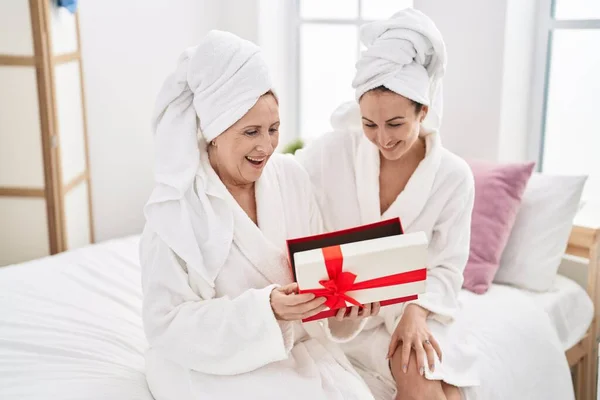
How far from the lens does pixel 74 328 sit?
191 centimetres

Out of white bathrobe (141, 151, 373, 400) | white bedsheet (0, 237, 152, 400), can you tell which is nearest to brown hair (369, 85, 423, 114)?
white bathrobe (141, 151, 373, 400)

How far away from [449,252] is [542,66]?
3.99ft

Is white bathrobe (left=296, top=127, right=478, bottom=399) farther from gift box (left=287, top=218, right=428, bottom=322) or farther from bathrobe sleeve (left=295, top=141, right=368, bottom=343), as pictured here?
gift box (left=287, top=218, right=428, bottom=322)

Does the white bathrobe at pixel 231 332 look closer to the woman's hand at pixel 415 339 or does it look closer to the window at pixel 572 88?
the woman's hand at pixel 415 339

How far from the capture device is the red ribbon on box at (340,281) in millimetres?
1412

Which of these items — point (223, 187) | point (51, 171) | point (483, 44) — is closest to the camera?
point (223, 187)

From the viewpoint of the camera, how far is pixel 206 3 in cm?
355

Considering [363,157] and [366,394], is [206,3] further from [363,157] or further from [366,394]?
[366,394]

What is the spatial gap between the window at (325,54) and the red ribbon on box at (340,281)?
7.01 feet

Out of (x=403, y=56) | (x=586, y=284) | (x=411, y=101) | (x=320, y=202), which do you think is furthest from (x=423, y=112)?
(x=586, y=284)

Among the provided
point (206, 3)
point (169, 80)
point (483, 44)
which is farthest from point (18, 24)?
point (483, 44)

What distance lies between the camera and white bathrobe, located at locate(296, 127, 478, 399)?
1.83 metres

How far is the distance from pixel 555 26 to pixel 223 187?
1711 millimetres

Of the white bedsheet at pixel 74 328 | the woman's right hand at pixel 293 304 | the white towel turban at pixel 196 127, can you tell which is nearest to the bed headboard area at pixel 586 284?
the woman's right hand at pixel 293 304
